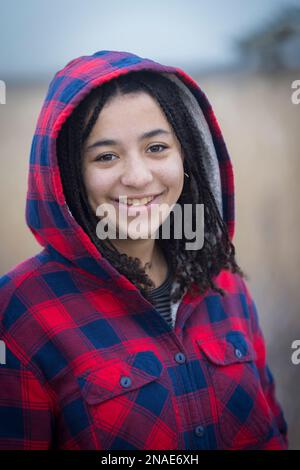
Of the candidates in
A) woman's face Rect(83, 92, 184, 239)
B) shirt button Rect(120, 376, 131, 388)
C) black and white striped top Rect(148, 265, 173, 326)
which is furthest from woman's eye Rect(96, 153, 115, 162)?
shirt button Rect(120, 376, 131, 388)

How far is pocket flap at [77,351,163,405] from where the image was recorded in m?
1.07

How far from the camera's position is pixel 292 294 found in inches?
110

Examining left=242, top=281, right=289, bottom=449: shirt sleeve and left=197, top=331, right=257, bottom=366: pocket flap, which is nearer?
left=197, top=331, right=257, bottom=366: pocket flap

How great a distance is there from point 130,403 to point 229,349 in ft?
0.99

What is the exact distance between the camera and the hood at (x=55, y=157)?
3.50 feet

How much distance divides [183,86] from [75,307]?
0.55 meters

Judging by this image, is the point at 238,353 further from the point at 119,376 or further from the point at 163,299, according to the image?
the point at 119,376

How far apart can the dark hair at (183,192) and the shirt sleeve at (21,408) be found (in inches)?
12.1

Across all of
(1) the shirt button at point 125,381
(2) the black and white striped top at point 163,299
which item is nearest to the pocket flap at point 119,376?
(1) the shirt button at point 125,381

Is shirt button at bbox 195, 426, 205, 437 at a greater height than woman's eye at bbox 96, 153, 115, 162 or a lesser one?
lesser

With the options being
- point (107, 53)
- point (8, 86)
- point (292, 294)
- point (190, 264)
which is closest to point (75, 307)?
point (190, 264)

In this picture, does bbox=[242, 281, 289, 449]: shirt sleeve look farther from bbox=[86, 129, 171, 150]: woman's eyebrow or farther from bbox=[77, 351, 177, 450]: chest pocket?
bbox=[86, 129, 171, 150]: woman's eyebrow

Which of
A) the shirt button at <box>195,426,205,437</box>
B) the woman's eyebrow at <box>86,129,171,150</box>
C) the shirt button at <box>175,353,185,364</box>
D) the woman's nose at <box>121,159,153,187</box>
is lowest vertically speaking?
the shirt button at <box>195,426,205,437</box>

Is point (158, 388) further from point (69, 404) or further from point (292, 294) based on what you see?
point (292, 294)
